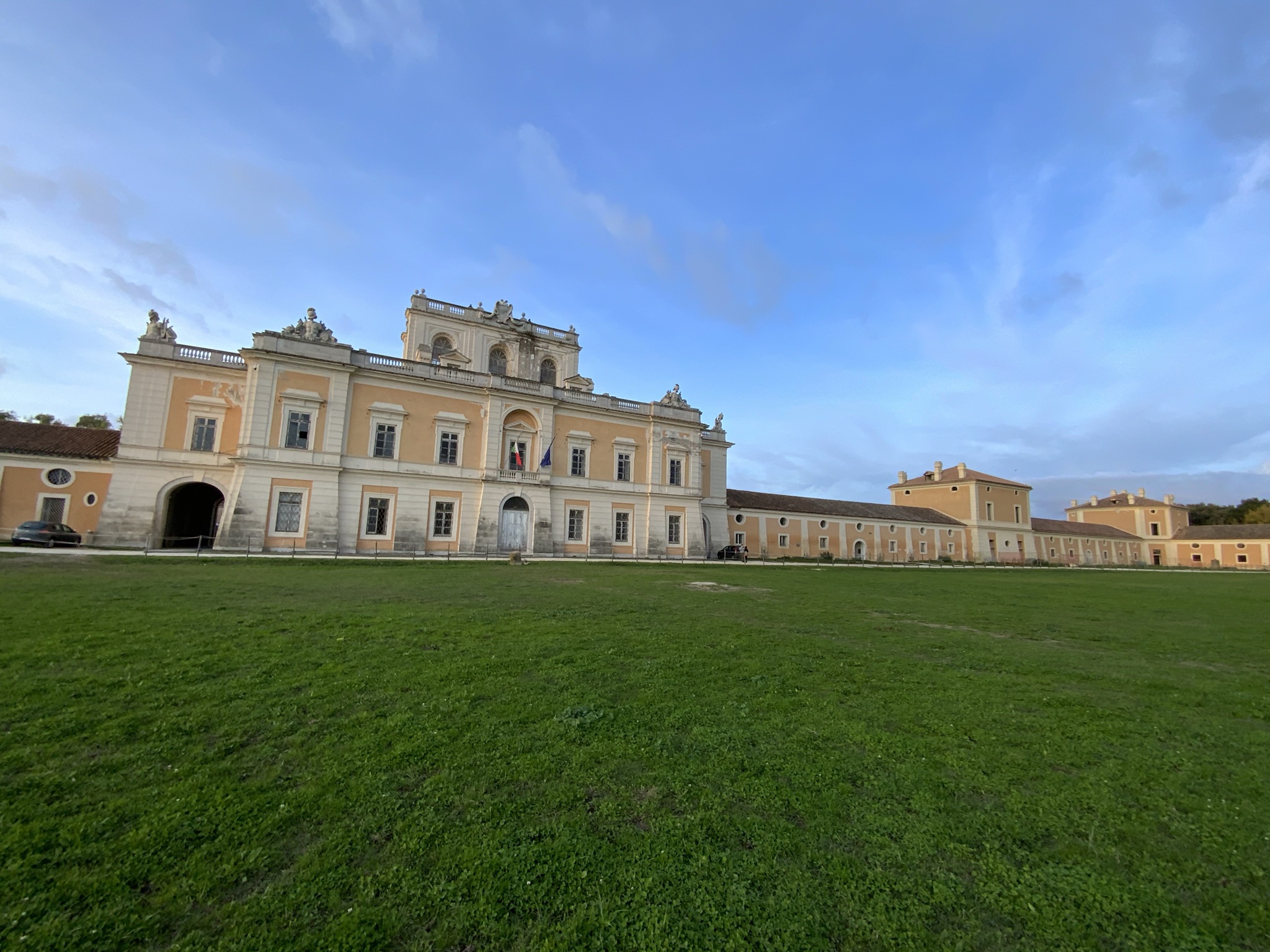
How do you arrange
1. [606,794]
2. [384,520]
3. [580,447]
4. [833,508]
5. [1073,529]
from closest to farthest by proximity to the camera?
[606,794]
[384,520]
[580,447]
[833,508]
[1073,529]

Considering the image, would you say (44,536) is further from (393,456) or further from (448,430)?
(448,430)

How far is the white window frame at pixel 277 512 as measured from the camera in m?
24.9

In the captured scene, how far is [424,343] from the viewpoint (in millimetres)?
32969

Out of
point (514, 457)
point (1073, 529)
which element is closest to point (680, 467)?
point (514, 457)

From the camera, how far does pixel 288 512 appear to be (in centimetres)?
2533

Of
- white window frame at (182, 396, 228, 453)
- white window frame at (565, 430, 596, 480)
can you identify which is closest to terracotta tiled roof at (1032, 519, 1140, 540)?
white window frame at (565, 430, 596, 480)

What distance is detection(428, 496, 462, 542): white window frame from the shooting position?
2834cm

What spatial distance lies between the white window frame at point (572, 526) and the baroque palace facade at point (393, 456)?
81 millimetres

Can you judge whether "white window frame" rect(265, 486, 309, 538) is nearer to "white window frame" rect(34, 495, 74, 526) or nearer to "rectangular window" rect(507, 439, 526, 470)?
"white window frame" rect(34, 495, 74, 526)

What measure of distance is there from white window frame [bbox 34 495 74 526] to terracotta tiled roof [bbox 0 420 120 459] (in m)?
0.86

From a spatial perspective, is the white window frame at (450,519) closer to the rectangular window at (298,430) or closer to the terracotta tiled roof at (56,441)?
the rectangular window at (298,430)

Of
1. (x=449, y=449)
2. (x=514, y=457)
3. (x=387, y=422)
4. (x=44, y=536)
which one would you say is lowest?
(x=44, y=536)

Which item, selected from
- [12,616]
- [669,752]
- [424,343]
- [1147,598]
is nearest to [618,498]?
[424,343]

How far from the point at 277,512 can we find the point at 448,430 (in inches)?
339
